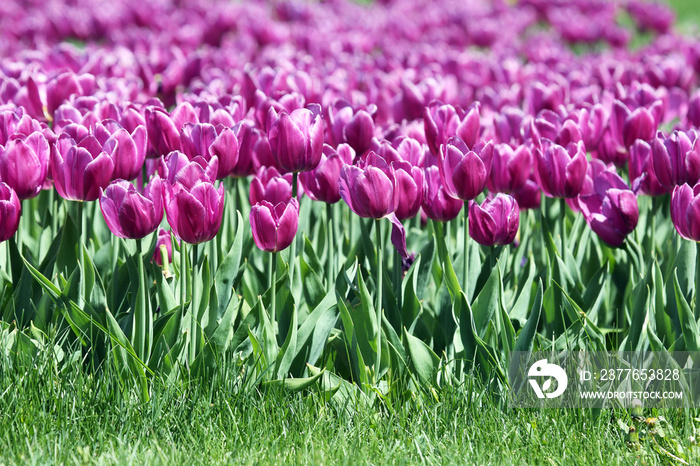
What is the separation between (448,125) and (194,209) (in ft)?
3.73

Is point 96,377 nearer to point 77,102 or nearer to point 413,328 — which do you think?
point 413,328

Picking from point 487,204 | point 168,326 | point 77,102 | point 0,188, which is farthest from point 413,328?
point 77,102

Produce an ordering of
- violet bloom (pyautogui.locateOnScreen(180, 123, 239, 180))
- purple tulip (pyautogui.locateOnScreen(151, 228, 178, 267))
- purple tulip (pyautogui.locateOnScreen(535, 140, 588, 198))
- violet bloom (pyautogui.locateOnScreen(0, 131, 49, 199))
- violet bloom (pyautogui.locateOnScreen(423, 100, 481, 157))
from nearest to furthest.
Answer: violet bloom (pyautogui.locateOnScreen(0, 131, 49, 199))
violet bloom (pyautogui.locateOnScreen(180, 123, 239, 180))
purple tulip (pyautogui.locateOnScreen(535, 140, 588, 198))
purple tulip (pyautogui.locateOnScreen(151, 228, 178, 267))
violet bloom (pyautogui.locateOnScreen(423, 100, 481, 157))

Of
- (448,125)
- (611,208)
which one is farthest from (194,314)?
(611,208)

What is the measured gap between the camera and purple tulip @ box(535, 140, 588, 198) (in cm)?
259

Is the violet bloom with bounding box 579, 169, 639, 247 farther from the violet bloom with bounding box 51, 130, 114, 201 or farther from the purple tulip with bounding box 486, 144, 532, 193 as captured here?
the violet bloom with bounding box 51, 130, 114, 201

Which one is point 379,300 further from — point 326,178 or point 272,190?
point 272,190

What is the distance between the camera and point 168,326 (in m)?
2.38

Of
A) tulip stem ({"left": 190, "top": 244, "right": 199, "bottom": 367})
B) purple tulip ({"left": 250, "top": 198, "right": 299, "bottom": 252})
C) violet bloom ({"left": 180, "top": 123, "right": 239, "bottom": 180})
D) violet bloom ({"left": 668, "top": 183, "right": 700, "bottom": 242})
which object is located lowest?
tulip stem ({"left": 190, "top": 244, "right": 199, "bottom": 367})

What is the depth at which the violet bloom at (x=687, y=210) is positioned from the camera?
228cm

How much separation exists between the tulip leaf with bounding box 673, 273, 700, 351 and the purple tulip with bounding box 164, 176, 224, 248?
4.66ft

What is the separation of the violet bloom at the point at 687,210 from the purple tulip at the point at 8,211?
1948 mm

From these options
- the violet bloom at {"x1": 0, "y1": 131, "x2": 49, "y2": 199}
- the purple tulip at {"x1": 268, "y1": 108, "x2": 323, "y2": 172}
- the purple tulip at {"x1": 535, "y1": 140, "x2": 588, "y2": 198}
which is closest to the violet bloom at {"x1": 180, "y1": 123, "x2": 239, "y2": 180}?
the purple tulip at {"x1": 268, "y1": 108, "x2": 323, "y2": 172}

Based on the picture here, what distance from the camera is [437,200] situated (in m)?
2.53
